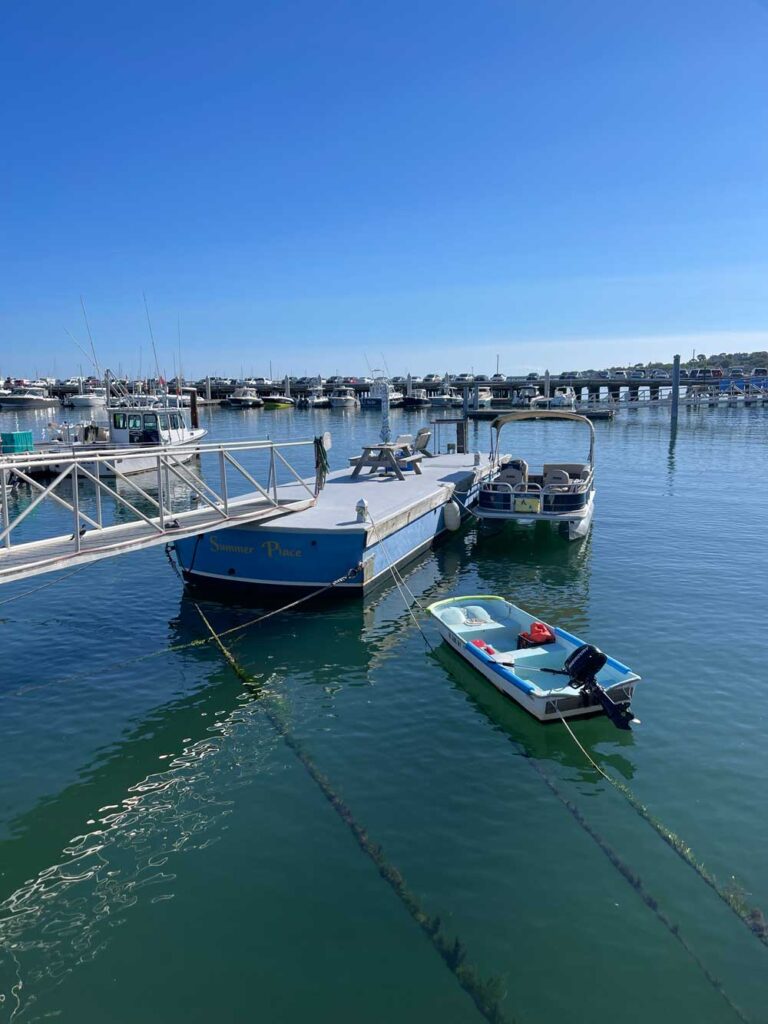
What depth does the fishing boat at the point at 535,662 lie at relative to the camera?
10.8 m

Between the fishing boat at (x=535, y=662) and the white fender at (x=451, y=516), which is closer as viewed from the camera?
the fishing boat at (x=535, y=662)

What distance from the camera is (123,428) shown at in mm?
41719

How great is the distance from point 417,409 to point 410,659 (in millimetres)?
106396

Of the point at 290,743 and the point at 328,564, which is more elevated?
the point at 328,564

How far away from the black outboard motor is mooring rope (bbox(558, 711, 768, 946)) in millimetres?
784

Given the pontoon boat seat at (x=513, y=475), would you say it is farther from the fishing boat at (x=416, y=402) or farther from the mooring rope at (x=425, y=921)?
the fishing boat at (x=416, y=402)

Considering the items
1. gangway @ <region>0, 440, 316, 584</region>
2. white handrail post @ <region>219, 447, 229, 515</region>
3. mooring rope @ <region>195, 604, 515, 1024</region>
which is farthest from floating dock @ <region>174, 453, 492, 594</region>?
mooring rope @ <region>195, 604, 515, 1024</region>

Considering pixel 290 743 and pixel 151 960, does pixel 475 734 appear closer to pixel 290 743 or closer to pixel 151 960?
pixel 290 743

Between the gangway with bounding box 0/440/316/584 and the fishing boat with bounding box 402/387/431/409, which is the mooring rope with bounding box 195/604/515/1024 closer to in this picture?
the gangway with bounding box 0/440/316/584

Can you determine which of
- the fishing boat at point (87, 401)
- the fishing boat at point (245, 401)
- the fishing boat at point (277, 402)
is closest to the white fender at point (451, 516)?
the fishing boat at point (87, 401)

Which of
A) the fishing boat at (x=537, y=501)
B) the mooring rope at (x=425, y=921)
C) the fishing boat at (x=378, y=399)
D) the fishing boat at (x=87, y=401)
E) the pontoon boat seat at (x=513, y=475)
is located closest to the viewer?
the mooring rope at (x=425, y=921)

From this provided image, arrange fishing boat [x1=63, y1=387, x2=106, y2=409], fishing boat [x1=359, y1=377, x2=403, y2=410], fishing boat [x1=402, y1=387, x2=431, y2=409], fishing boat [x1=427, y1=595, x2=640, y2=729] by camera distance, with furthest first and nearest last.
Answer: fishing boat [x1=359, y1=377, x2=403, y2=410] → fishing boat [x1=402, y1=387, x2=431, y2=409] → fishing boat [x1=63, y1=387, x2=106, y2=409] → fishing boat [x1=427, y1=595, x2=640, y2=729]

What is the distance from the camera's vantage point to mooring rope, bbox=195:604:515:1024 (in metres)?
6.29

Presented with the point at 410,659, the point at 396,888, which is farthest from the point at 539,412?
the point at 396,888
